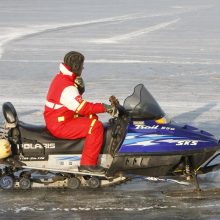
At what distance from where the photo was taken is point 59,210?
7.36 meters

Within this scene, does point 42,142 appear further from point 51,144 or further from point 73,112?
point 73,112

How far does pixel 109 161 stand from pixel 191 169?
87cm

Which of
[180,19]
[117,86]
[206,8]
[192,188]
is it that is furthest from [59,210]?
[206,8]

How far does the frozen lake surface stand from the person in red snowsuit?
43cm

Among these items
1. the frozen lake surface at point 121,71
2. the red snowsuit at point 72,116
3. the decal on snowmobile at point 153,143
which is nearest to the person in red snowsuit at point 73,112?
the red snowsuit at point 72,116

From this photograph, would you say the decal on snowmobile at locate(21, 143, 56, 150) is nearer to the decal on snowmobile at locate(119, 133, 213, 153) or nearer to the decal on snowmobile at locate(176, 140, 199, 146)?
the decal on snowmobile at locate(119, 133, 213, 153)

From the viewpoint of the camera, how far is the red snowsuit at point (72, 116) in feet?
26.1

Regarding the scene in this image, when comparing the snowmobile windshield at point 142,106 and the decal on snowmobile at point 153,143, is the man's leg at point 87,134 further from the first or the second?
the snowmobile windshield at point 142,106

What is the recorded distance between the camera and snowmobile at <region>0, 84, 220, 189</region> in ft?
26.3

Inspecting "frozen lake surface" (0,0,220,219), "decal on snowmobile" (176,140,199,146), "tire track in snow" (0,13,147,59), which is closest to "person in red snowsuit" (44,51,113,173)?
"frozen lake surface" (0,0,220,219)

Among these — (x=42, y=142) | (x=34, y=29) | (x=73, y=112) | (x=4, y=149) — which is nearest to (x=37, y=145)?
(x=42, y=142)

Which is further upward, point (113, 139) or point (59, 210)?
point (113, 139)

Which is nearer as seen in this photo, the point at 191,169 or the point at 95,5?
the point at 191,169

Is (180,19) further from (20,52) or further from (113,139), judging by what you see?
(113,139)
